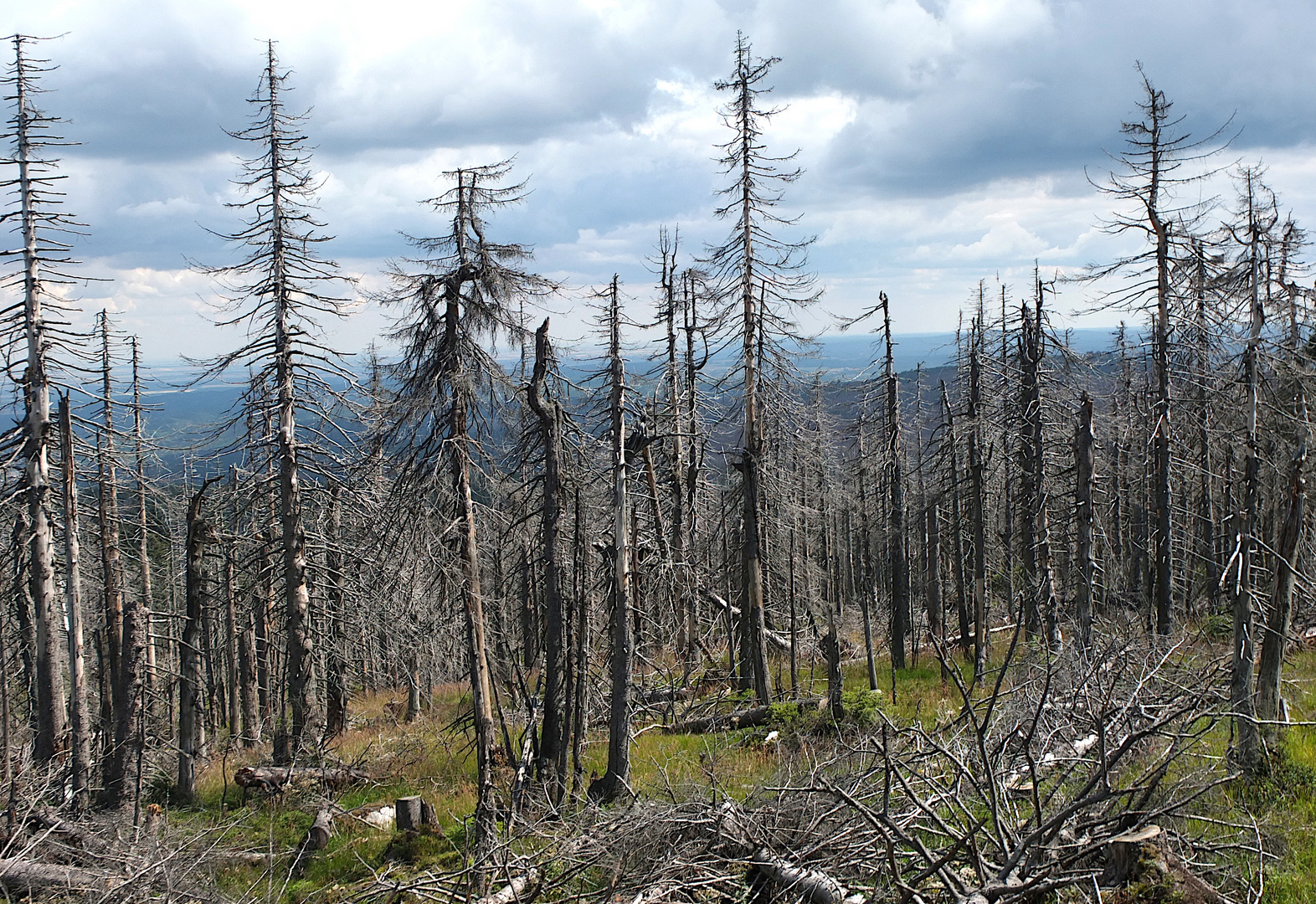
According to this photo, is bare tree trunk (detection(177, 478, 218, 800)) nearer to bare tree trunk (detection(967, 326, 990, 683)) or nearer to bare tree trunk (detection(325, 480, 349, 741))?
bare tree trunk (detection(325, 480, 349, 741))

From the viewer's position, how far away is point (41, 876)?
8.95m

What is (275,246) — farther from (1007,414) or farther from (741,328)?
(1007,414)

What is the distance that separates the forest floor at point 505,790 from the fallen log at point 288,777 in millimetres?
212

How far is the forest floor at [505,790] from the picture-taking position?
7.05 metres

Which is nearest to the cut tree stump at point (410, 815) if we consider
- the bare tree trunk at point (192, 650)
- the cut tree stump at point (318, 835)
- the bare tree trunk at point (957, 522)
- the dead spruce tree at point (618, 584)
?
the cut tree stump at point (318, 835)

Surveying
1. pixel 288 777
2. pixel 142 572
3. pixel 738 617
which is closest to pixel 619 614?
pixel 288 777

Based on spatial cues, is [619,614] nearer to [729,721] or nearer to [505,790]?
[505,790]

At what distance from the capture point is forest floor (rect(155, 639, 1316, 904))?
705 cm

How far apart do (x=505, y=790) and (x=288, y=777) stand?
5.56 metres

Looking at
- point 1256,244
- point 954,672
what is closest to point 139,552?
point 954,672

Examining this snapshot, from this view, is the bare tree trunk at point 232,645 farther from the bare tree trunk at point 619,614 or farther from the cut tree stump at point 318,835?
the bare tree trunk at point 619,614

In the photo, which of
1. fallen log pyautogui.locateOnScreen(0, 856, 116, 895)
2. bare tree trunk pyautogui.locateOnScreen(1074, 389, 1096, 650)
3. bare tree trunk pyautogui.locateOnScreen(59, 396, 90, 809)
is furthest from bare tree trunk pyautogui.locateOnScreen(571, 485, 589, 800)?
bare tree trunk pyautogui.locateOnScreen(59, 396, 90, 809)

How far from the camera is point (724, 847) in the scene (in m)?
7.04

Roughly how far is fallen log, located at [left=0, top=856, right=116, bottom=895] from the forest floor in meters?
1.05
